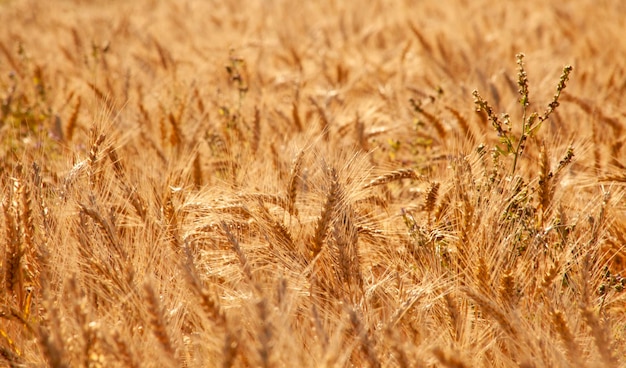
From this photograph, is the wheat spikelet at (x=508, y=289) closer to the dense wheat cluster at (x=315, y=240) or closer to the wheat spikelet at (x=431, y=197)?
the dense wheat cluster at (x=315, y=240)

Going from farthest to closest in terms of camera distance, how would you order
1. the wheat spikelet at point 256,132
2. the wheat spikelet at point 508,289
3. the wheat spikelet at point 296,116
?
the wheat spikelet at point 296,116, the wheat spikelet at point 256,132, the wheat spikelet at point 508,289

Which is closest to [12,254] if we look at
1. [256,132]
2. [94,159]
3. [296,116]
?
[94,159]

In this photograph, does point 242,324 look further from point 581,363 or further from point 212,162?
point 212,162

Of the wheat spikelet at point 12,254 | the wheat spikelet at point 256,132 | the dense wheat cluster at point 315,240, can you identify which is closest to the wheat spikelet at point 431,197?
the dense wheat cluster at point 315,240

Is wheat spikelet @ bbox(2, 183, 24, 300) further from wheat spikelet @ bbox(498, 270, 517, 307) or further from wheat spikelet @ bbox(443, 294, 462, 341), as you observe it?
wheat spikelet @ bbox(498, 270, 517, 307)

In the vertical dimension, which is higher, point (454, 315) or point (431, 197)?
point (431, 197)

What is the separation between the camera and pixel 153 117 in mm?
3123

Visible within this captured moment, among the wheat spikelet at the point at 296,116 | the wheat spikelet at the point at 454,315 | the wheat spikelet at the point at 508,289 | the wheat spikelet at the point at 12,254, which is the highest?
the wheat spikelet at the point at 296,116

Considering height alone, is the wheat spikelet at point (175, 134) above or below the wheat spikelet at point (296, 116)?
below

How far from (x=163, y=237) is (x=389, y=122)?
6.02 feet

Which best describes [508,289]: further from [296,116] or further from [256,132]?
[296,116]

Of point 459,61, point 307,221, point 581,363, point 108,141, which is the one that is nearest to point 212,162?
point 108,141

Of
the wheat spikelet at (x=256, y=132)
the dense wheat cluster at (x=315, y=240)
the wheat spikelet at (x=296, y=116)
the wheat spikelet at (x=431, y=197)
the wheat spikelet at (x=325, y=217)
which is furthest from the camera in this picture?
the wheat spikelet at (x=296, y=116)

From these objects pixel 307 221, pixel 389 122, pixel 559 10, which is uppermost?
pixel 559 10
